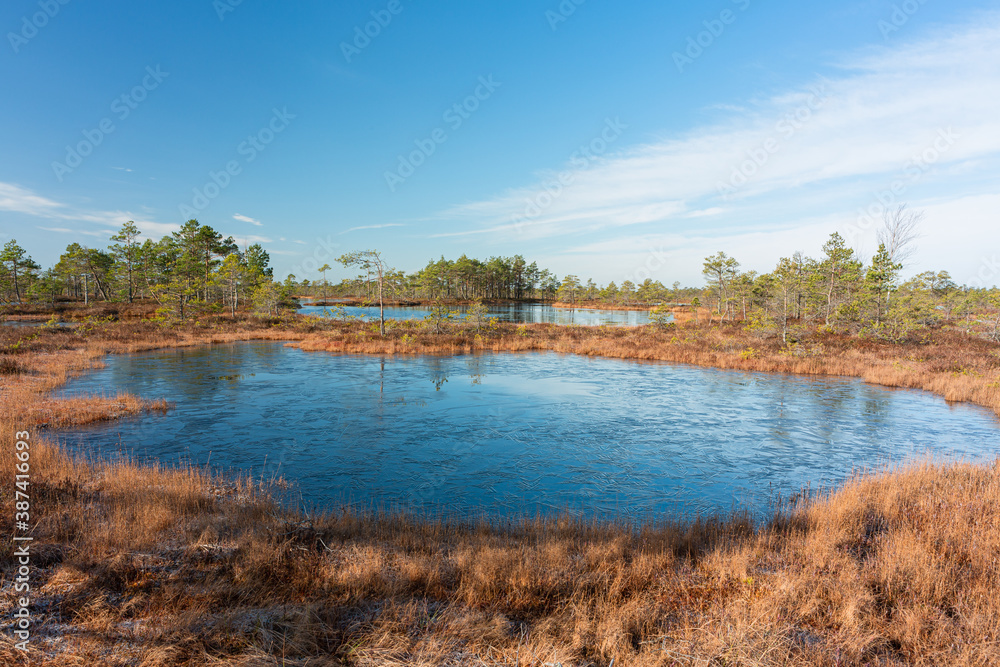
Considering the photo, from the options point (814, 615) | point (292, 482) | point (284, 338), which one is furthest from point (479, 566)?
point (284, 338)

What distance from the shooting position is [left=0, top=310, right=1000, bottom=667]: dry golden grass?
12.3ft

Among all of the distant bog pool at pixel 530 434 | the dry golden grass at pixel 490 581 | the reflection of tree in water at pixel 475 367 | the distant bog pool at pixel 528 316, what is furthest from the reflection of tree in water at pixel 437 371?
the distant bog pool at pixel 528 316

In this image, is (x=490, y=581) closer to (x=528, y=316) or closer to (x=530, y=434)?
(x=530, y=434)

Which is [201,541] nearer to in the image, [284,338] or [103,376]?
[103,376]

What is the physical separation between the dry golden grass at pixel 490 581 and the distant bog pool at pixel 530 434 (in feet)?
5.80

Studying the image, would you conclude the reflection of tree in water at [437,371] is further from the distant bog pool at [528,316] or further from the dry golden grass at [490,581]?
the distant bog pool at [528,316]

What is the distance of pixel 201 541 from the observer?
5.50 m

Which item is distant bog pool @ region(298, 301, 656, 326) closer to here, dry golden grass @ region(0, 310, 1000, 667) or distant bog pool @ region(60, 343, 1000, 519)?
distant bog pool @ region(60, 343, 1000, 519)

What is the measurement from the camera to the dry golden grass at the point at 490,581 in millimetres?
3746

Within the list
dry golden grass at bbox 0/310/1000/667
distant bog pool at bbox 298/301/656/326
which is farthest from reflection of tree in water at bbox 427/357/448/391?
distant bog pool at bbox 298/301/656/326

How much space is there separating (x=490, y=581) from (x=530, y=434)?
773 cm

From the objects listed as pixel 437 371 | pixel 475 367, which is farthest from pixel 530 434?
pixel 475 367

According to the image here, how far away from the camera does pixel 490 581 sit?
189 inches

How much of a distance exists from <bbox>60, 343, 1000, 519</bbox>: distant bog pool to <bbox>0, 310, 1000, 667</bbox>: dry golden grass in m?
1.77
